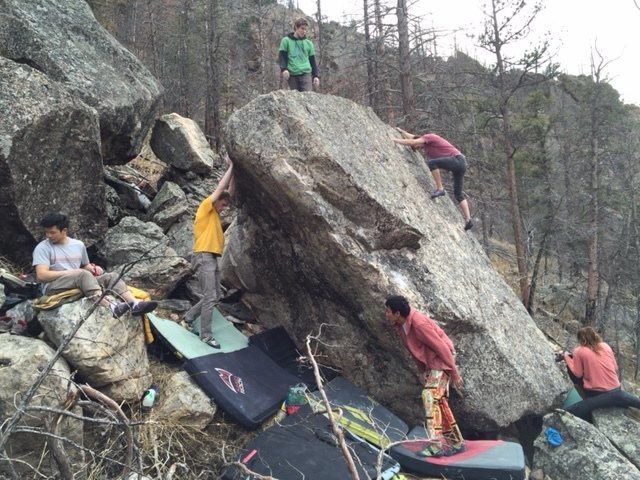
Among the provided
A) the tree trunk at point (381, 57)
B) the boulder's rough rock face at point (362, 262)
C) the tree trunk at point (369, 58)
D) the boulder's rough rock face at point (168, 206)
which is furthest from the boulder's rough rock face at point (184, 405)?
the tree trunk at point (369, 58)

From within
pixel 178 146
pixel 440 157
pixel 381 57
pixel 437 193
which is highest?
pixel 381 57

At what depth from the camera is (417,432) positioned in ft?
19.1

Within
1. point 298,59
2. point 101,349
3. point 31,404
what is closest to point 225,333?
point 101,349

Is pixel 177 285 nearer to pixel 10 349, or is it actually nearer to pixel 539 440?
pixel 10 349

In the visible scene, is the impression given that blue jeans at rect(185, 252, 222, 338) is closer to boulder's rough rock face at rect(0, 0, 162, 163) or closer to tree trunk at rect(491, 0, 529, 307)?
boulder's rough rock face at rect(0, 0, 162, 163)

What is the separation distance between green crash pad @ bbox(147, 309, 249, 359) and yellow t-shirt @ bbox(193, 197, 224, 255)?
0.95 metres

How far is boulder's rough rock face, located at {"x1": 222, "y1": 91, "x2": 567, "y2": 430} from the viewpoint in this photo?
5.77 m

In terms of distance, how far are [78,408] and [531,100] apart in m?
18.4

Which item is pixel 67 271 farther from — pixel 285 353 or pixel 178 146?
pixel 178 146

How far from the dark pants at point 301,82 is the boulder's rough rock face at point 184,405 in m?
4.90

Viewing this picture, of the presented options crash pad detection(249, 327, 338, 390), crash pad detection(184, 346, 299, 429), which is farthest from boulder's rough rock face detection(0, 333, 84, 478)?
crash pad detection(249, 327, 338, 390)

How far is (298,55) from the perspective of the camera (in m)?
8.04

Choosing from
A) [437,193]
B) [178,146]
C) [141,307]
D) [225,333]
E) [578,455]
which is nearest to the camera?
[141,307]

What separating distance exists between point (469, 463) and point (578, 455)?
58.6 inches
